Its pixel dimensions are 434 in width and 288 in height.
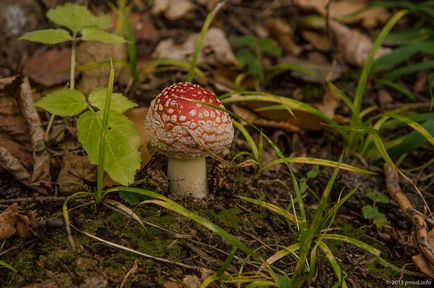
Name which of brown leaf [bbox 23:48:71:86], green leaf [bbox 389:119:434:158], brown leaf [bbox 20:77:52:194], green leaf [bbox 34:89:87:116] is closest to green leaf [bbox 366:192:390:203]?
green leaf [bbox 389:119:434:158]

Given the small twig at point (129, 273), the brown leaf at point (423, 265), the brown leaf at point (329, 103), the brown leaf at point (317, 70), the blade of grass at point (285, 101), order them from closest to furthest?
1. the small twig at point (129, 273)
2. the brown leaf at point (423, 265)
3. the blade of grass at point (285, 101)
4. the brown leaf at point (329, 103)
5. the brown leaf at point (317, 70)

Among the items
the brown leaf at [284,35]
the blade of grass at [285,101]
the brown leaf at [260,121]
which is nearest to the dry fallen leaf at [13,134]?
the blade of grass at [285,101]

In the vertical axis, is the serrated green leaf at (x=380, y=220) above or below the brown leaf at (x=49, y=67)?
below

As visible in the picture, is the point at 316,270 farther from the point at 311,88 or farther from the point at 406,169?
the point at 311,88

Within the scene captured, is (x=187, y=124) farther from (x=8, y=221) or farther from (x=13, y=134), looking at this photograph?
(x=13, y=134)

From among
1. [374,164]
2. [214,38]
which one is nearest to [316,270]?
[374,164]

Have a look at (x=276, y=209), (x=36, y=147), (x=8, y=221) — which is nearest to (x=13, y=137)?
(x=36, y=147)

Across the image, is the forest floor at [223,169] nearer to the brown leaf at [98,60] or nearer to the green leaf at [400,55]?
the brown leaf at [98,60]

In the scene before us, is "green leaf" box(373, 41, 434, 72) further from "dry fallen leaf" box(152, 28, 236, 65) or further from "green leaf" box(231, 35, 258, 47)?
"dry fallen leaf" box(152, 28, 236, 65)
